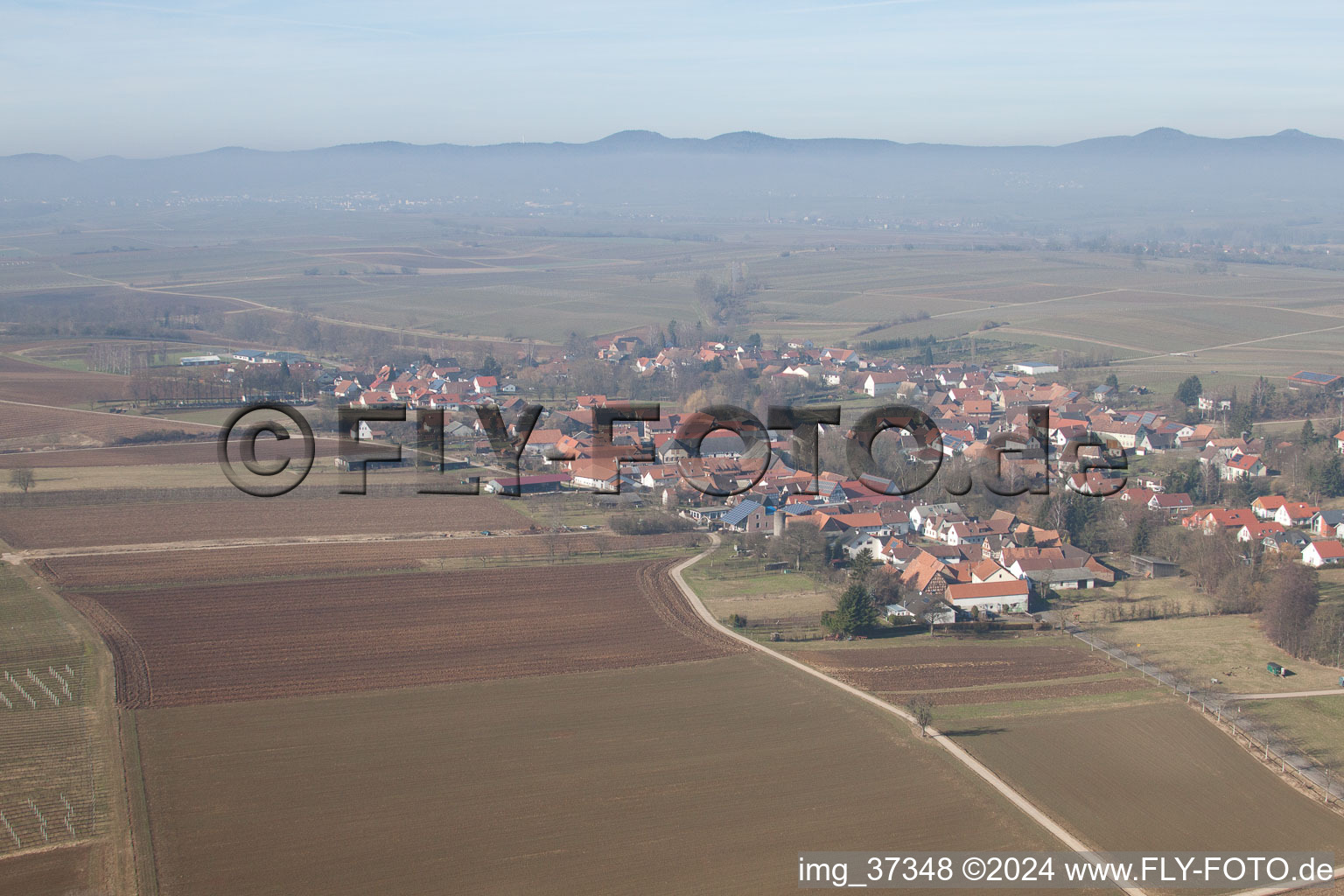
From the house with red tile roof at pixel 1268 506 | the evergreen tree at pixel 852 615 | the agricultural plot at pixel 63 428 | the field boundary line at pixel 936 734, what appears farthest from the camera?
the agricultural plot at pixel 63 428

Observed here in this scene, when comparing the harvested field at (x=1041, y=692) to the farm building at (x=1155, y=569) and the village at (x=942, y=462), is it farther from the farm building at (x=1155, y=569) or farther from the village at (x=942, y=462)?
the farm building at (x=1155, y=569)

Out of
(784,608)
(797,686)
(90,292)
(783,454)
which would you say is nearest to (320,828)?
(797,686)

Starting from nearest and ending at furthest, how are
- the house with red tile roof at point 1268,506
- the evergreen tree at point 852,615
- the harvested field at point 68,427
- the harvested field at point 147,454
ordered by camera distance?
the evergreen tree at point 852,615
the house with red tile roof at point 1268,506
the harvested field at point 147,454
the harvested field at point 68,427

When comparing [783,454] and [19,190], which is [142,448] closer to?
[783,454]

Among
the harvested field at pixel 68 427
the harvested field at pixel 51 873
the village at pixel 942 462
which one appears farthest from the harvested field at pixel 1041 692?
the harvested field at pixel 68 427

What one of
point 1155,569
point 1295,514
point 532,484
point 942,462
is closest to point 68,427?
point 532,484

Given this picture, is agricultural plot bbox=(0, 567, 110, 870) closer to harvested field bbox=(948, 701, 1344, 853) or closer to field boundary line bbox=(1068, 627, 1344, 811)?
harvested field bbox=(948, 701, 1344, 853)
